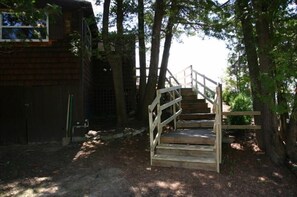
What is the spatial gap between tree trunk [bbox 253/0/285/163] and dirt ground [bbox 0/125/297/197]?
0.37 metres

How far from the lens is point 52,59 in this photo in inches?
394

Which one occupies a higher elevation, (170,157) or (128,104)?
(128,104)

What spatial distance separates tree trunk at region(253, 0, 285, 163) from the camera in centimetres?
749

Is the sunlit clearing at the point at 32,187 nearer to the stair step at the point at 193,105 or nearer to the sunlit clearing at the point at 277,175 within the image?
the sunlit clearing at the point at 277,175

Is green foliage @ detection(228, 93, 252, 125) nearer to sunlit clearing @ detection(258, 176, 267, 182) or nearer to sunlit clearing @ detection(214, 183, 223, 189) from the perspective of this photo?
sunlit clearing @ detection(258, 176, 267, 182)

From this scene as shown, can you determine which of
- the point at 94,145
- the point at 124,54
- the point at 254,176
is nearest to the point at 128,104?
the point at 124,54

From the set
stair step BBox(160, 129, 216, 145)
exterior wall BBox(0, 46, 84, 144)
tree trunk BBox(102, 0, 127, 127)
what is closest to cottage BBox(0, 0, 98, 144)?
exterior wall BBox(0, 46, 84, 144)

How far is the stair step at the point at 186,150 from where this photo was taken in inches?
278

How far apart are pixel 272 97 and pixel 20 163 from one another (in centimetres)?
631

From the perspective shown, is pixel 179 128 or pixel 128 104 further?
pixel 128 104

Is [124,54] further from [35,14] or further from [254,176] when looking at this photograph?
[254,176]

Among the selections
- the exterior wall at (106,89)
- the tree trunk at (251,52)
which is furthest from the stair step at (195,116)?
the exterior wall at (106,89)

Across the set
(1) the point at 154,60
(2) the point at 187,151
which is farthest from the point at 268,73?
(1) the point at 154,60

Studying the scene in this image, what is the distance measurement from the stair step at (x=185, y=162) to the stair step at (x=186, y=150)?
0.49ft
